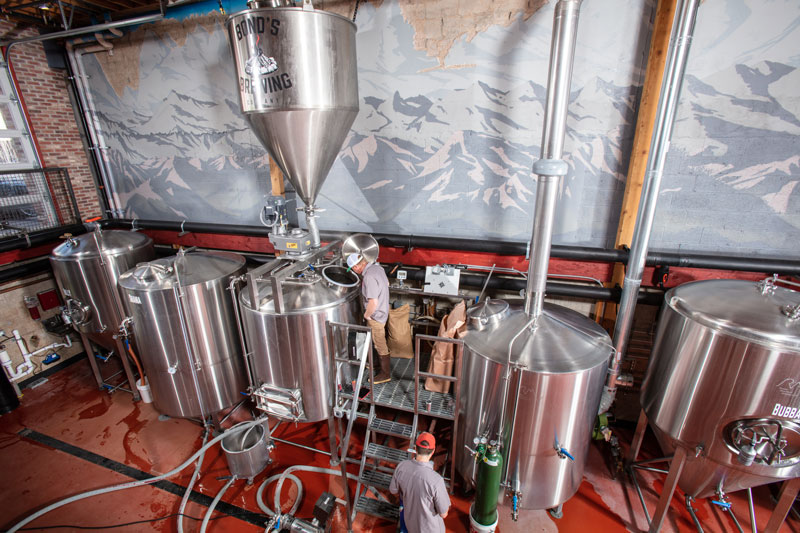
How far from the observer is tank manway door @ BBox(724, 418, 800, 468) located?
2.60m

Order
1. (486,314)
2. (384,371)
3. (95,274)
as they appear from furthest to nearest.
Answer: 1. (95,274)
2. (384,371)
3. (486,314)

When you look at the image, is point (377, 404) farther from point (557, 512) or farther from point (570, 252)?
point (570, 252)

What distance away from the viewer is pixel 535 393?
2.86 metres

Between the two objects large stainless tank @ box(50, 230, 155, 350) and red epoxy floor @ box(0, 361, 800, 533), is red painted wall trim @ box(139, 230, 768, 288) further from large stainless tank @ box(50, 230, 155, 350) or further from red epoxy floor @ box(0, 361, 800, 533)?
red epoxy floor @ box(0, 361, 800, 533)

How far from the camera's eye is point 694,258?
3635 mm

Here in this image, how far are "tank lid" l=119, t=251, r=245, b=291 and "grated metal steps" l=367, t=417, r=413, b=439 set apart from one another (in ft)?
7.71

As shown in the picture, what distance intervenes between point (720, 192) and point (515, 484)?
348 cm

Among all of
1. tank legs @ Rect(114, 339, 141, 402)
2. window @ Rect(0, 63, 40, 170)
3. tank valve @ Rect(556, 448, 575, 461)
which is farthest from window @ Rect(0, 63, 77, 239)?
tank valve @ Rect(556, 448, 575, 461)

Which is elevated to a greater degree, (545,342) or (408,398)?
(545,342)

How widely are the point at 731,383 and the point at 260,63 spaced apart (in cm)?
438

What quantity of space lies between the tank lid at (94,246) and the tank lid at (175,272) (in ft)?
3.05

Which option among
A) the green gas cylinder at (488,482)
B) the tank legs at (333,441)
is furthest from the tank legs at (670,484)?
the tank legs at (333,441)

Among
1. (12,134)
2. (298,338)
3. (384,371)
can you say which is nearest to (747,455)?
(384,371)

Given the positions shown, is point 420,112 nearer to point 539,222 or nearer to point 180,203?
point 539,222
